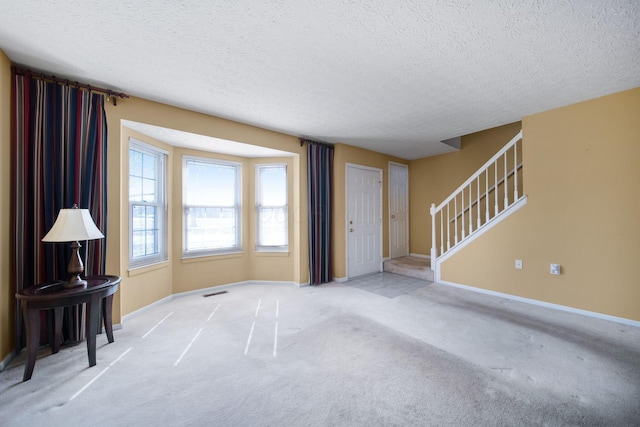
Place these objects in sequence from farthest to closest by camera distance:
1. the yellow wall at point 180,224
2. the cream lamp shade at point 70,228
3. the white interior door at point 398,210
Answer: the white interior door at point 398,210 → the yellow wall at point 180,224 → the cream lamp shade at point 70,228

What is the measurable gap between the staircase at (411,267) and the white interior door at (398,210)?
0.92 ft

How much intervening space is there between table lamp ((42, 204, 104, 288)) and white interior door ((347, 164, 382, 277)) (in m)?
3.43

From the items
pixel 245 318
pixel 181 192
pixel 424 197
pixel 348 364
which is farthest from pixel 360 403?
pixel 424 197

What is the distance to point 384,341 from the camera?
2287 millimetres

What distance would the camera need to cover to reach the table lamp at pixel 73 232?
1.89 metres

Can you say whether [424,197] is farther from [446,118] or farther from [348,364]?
[348,364]

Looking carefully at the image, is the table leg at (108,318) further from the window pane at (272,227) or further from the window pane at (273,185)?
the window pane at (273,185)

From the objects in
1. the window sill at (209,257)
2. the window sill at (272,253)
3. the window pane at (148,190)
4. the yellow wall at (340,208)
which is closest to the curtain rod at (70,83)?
the window pane at (148,190)

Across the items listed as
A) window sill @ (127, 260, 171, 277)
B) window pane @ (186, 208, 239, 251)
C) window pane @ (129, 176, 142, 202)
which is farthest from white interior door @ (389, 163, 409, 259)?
window pane @ (129, 176, 142, 202)

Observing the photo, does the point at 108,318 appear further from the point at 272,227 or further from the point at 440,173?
the point at 440,173

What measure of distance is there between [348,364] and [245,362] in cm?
82

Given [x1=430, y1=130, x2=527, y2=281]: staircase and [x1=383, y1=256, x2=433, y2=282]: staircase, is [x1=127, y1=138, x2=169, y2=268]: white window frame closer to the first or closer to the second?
[x1=383, y1=256, x2=433, y2=282]: staircase

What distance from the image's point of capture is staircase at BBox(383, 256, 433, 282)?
4.33m

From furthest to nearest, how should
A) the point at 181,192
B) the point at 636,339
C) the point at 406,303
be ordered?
the point at 181,192
the point at 406,303
the point at 636,339
